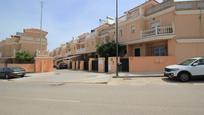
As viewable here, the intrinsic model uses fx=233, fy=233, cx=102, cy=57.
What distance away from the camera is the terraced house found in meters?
25.2

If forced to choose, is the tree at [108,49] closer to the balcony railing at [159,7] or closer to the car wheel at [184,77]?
the balcony railing at [159,7]

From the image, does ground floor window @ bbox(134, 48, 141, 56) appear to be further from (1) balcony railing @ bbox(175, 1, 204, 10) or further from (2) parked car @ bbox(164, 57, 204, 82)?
(2) parked car @ bbox(164, 57, 204, 82)

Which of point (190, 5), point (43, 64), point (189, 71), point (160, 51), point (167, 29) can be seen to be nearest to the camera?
point (189, 71)

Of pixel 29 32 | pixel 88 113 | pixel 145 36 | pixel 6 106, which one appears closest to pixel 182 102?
pixel 88 113

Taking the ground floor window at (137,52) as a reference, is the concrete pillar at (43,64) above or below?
below

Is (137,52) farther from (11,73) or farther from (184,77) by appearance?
(11,73)

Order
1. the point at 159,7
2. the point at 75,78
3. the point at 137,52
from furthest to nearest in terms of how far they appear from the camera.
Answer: the point at 137,52, the point at 159,7, the point at 75,78

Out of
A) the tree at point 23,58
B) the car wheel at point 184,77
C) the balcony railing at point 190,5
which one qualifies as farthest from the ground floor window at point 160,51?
the tree at point 23,58

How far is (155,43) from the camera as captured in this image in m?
30.4

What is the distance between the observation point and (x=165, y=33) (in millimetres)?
27109

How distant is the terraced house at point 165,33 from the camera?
993 inches

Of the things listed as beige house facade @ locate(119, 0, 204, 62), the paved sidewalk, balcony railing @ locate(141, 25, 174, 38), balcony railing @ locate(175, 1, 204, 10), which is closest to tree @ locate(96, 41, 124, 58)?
beige house facade @ locate(119, 0, 204, 62)

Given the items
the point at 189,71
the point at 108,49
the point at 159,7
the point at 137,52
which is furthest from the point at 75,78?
the point at 159,7

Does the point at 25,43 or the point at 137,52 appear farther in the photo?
the point at 25,43
